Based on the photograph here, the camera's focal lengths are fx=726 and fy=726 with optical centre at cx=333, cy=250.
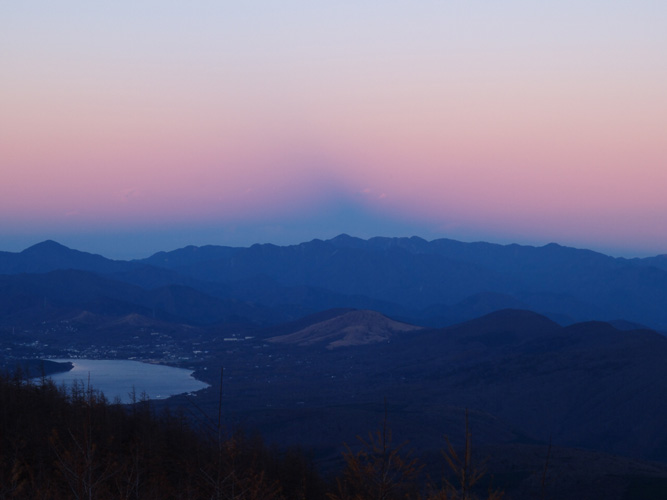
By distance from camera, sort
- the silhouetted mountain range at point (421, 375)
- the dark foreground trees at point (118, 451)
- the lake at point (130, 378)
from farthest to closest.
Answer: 1. the lake at point (130, 378)
2. the silhouetted mountain range at point (421, 375)
3. the dark foreground trees at point (118, 451)

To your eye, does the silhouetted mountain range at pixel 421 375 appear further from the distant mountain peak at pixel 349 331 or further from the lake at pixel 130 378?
the lake at pixel 130 378

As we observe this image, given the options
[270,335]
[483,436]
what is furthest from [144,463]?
[270,335]

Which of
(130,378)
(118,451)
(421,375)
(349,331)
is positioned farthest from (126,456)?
(349,331)

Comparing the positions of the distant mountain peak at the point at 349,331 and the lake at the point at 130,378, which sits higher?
the distant mountain peak at the point at 349,331

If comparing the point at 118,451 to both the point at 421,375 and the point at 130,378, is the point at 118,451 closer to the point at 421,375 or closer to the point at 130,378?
the point at 421,375

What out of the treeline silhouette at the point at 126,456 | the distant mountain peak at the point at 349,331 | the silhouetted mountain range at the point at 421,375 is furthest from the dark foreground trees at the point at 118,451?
the distant mountain peak at the point at 349,331

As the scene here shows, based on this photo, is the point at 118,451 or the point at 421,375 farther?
the point at 421,375

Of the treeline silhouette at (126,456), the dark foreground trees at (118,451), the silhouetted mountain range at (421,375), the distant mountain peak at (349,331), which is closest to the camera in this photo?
the treeline silhouette at (126,456)

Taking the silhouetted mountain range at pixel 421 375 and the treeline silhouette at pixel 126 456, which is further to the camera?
the silhouetted mountain range at pixel 421 375

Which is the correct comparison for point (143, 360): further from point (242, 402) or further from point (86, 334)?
point (242, 402)
